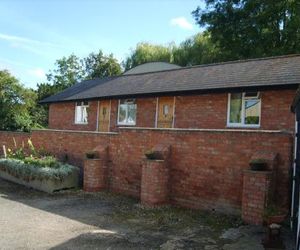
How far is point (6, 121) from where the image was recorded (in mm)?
27969

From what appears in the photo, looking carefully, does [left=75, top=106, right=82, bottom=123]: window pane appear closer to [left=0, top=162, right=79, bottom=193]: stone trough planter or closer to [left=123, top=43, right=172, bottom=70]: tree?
[left=0, top=162, right=79, bottom=193]: stone trough planter

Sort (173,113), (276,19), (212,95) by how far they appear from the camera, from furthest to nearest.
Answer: (276,19) < (173,113) < (212,95)

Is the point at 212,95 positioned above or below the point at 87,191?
above

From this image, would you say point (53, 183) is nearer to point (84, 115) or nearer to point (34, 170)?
point (34, 170)

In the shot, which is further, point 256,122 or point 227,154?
point 256,122

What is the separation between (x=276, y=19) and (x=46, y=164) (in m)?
19.5

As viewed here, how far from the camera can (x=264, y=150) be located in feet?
30.4

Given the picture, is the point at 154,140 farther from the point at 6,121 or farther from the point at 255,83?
the point at 6,121

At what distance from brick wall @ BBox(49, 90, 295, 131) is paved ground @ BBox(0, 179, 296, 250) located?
17.2 feet

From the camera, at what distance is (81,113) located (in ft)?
73.4

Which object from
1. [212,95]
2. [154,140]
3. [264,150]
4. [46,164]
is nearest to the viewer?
[264,150]

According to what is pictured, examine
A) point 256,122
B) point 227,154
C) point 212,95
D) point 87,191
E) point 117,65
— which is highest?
point 117,65

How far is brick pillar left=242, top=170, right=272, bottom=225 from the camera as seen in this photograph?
8.55 m

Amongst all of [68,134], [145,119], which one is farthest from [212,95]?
[68,134]
